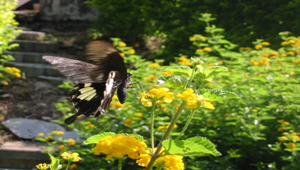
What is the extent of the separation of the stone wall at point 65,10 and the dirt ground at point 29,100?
Result: 13.2 feet

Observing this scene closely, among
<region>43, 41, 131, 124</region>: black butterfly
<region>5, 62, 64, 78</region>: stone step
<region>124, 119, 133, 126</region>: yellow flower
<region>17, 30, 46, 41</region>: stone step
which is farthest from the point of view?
<region>17, 30, 46, 41</region>: stone step

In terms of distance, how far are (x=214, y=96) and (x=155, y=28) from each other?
6.16 meters

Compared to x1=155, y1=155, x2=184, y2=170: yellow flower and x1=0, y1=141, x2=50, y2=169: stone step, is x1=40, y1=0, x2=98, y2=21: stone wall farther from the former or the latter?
x1=155, y1=155, x2=184, y2=170: yellow flower

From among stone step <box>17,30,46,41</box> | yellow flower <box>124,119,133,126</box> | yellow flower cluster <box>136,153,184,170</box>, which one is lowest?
yellow flower <box>124,119,133,126</box>

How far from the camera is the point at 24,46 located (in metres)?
7.35

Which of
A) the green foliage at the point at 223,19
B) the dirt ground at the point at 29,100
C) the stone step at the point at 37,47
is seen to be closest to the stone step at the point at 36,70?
the dirt ground at the point at 29,100

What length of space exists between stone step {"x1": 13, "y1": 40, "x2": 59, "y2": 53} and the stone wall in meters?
2.68

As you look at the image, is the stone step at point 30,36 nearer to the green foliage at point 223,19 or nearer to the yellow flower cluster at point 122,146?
the green foliage at point 223,19

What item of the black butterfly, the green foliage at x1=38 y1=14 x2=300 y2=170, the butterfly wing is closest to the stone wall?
the green foliage at x1=38 y1=14 x2=300 y2=170

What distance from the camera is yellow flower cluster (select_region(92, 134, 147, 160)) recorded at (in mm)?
815

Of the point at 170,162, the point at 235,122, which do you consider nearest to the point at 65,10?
the point at 235,122

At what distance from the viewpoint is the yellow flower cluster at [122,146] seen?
2.67ft

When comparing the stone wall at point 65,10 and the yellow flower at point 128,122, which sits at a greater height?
the stone wall at point 65,10

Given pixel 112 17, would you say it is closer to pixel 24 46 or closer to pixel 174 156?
pixel 24 46
